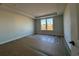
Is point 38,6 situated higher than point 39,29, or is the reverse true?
point 38,6

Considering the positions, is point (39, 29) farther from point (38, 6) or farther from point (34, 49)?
point (34, 49)

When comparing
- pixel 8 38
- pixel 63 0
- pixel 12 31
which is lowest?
pixel 8 38

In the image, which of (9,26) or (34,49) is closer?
(34,49)

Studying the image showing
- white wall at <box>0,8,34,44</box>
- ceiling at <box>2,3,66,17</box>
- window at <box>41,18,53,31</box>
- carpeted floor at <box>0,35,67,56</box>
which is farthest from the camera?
window at <box>41,18,53,31</box>

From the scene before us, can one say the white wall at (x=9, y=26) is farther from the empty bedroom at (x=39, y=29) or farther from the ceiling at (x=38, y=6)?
the ceiling at (x=38, y=6)

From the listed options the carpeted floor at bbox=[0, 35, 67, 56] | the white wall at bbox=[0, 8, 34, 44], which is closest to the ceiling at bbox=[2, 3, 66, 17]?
the white wall at bbox=[0, 8, 34, 44]

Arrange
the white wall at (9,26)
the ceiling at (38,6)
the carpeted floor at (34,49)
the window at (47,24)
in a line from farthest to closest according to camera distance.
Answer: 1. the window at (47,24)
2. the white wall at (9,26)
3. the ceiling at (38,6)
4. the carpeted floor at (34,49)

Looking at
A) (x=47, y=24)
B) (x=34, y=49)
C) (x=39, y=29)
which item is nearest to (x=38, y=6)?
(x=34, y=49)

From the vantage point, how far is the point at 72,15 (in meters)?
2.94

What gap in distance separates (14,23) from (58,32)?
12.9 ft

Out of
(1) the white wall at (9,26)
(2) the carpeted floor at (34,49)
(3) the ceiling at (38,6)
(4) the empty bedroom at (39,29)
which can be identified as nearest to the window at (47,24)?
(4) the empty bedroom at (39,29)

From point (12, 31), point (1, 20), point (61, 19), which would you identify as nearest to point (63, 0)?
point (1, 20)

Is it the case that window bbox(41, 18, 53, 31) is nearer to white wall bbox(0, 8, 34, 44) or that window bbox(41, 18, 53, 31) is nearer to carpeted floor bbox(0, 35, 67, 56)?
white wall bbox(0, 8, 34, 44)

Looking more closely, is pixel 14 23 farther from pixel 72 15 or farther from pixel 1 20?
pixel 72 15
